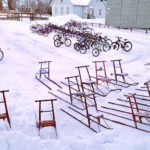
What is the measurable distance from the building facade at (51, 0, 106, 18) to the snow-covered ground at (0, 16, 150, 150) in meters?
24.1

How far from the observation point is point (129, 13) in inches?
1011

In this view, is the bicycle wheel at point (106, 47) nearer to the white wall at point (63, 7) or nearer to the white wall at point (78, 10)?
the white wall at point (78, 10)

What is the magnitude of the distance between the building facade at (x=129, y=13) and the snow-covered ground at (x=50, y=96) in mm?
8203

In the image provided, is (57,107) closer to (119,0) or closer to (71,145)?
(71,145)

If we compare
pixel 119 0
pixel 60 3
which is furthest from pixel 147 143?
pixel 60 3

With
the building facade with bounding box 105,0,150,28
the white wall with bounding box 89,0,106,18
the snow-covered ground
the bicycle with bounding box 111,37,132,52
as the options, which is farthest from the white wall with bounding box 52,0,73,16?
the bicycle with bounding box 111,37,132,52

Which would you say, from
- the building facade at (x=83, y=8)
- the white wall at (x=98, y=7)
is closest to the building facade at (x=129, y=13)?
the building facade at (x=83, y=8)

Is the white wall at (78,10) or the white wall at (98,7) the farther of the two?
the white wall at (98,7)

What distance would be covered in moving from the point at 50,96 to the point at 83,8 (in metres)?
35.4

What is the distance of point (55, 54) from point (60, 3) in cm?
2897

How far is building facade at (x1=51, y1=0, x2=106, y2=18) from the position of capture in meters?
39.5

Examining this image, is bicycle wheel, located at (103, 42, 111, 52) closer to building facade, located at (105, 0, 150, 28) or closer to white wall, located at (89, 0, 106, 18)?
building facade, located at (105, 0, 150, 28)

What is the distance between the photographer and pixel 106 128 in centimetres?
599

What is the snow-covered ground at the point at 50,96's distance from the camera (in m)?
5.12
